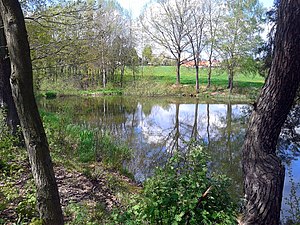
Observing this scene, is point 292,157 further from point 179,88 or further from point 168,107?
point 179,88

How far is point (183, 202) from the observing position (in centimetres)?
271

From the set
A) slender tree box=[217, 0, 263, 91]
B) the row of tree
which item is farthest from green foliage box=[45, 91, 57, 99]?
slender tree box=[217, 0, 263, 91]

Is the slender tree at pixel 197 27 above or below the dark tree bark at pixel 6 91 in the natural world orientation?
above

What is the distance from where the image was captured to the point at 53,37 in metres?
7.93

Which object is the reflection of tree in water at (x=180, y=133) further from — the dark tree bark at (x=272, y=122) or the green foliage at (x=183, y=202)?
the dark tree bark at (x=272, y=122)

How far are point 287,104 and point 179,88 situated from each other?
2885cm

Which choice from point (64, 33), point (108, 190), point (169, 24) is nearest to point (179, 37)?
point (169, 24)

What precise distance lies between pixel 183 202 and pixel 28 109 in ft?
5.64

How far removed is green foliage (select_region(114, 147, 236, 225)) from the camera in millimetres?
2668

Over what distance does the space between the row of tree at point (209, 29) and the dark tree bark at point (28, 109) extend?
27945 mm

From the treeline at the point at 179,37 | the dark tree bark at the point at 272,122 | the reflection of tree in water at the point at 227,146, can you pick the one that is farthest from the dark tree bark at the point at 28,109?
the treeline at the point at 179,37

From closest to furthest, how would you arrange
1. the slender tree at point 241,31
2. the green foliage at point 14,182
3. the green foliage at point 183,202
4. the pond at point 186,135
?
the green foliage at point 183,202 < the green foliage at point 14,182 < the pond at point 186,135 < the slender tree at point 241,31

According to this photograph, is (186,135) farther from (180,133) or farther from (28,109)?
(28,109)

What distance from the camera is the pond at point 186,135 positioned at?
7.68 meters
